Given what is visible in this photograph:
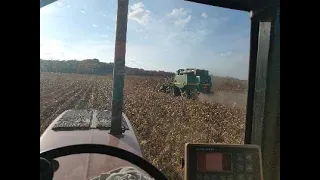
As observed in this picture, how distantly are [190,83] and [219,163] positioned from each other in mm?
239

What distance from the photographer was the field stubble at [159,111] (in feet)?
3.18

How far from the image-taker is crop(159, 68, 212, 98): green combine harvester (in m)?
0.97

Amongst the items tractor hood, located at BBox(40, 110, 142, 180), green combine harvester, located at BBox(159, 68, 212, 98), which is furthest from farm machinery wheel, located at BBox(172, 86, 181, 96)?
tractor hood, located at BBox(40, 110, 142, 180)

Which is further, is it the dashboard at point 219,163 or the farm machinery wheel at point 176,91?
the farm machinery wheel at point 176,91

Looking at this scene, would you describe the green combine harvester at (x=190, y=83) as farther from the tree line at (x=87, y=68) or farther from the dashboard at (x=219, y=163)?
the dashboard at (x=219, y=163)

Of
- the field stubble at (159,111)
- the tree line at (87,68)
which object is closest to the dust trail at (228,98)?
the field stubble at (159,111)

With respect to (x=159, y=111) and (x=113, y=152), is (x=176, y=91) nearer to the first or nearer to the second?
(x=159, y=111)

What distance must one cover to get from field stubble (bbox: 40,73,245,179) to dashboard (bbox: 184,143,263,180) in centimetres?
4

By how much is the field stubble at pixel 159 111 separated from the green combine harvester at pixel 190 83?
1.3 inches

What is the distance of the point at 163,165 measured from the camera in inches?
41.7

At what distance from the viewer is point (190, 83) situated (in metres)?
0.96

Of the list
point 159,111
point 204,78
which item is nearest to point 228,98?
point 204,78
